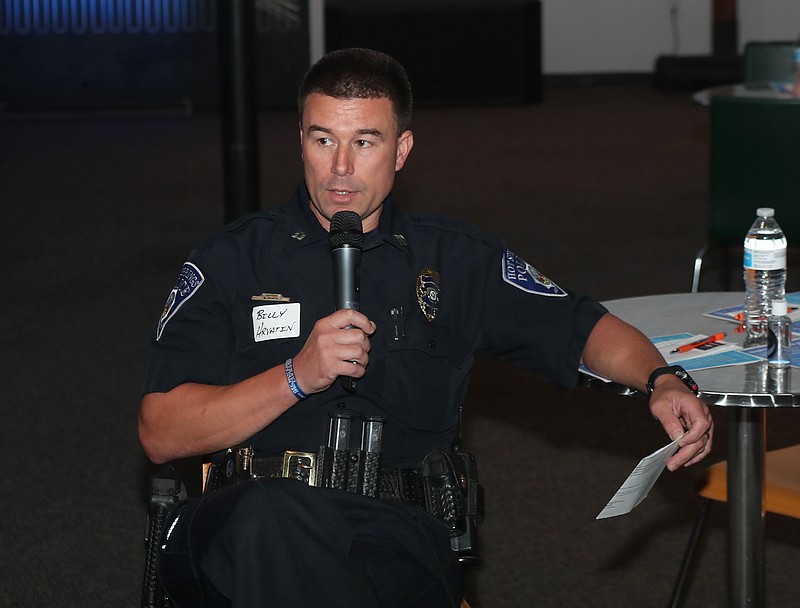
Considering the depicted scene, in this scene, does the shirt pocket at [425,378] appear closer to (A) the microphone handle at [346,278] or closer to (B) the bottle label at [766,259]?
(A) the microphone handle at [346,278]

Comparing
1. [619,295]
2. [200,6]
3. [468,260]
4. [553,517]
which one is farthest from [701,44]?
[468,260]

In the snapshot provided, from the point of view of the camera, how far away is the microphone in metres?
1.73

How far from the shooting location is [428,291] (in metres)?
2.08

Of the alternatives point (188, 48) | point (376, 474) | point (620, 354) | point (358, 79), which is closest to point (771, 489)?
point (620, 354)

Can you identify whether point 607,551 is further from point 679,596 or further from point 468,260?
point 468,260

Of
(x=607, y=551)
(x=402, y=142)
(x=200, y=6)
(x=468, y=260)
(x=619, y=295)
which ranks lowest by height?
(x=607, y=551)

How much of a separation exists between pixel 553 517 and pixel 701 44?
39.3 feet

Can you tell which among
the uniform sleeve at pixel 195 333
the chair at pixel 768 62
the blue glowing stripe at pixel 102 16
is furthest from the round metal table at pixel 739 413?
the blue glowing stripe at pixel 102 16

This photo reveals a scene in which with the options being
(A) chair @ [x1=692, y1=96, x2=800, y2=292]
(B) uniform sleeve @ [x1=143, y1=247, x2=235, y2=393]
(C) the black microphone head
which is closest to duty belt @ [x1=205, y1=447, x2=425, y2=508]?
(B) uniform sleeve @ [x1=143, y1=247, x2=235, y2=393]

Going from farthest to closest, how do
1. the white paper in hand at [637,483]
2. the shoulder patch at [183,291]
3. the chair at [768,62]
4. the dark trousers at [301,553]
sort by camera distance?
the chair at [768,62] → the shoulder patch at [183,291] → the white paper in hand at [637,483] → the dark trousers at [301,553]

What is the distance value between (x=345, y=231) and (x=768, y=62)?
496 cm

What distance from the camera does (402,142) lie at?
2.11 meters

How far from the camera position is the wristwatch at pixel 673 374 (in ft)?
6.33

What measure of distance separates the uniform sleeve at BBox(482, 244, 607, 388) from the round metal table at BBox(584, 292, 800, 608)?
0.06m
